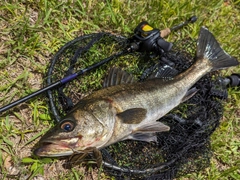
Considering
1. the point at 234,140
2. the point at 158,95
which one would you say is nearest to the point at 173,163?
the point at 158,95

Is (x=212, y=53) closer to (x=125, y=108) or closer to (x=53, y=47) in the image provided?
(x=125, y=108)

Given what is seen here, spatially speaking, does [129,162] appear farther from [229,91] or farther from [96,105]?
[229,91]

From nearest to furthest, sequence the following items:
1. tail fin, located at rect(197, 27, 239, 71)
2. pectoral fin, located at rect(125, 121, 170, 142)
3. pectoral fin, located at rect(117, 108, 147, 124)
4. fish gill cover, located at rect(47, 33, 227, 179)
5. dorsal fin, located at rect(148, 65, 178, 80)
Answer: pectoral fin, located at rect(117, 108, 147, 124) → pectoral fin, located at rect(125, 121, 170, 142) → fish gill cover, located at rect(47, 33, 227, 179) → dorsal fin, located at rect(148, 65, 178, 80) → tail fin, located at rect(197, 27, 239, 71)

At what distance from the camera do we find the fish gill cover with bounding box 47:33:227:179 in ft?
11.0

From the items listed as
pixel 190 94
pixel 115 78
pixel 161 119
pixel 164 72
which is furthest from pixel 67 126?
pixel 190 94

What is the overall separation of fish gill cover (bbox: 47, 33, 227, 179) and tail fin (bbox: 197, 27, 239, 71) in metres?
0.21

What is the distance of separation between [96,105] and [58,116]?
0.50m

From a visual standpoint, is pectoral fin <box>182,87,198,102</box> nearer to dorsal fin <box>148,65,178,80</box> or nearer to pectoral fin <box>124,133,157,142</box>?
dorsal fin <box>148,65,178,80</box>

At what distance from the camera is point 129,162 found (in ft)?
11.4

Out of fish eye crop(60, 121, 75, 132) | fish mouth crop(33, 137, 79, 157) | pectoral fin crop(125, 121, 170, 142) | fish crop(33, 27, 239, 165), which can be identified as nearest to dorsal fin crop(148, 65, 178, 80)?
fish crop(33, 27, 239, 165)

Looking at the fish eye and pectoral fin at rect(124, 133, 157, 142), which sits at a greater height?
the fish eye

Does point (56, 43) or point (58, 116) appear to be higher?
point (56, 43)

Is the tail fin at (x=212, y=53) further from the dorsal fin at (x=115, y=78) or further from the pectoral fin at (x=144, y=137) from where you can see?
the pectoral fin at (x=144, y=137)

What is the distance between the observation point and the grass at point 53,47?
3297 millimetres
